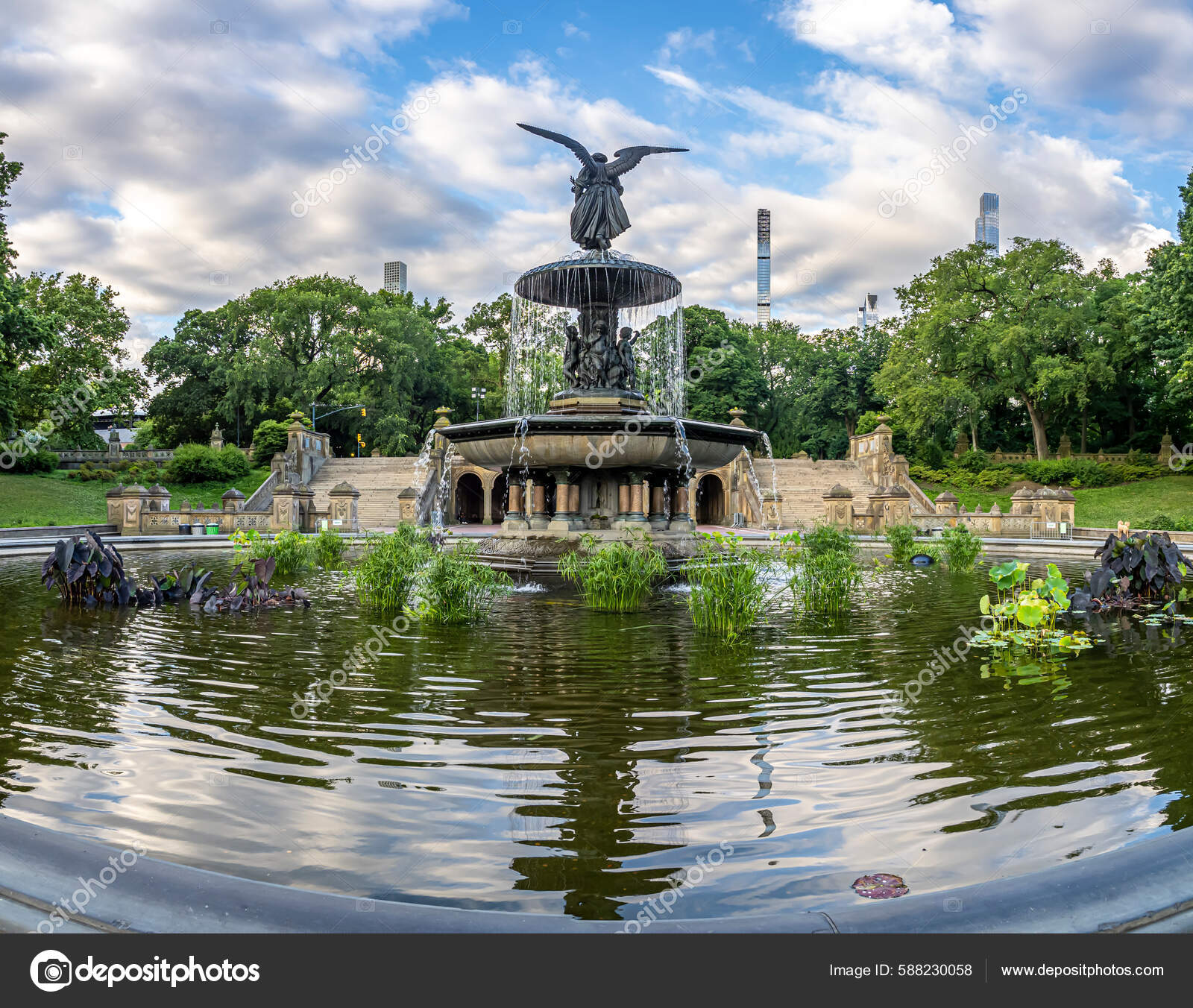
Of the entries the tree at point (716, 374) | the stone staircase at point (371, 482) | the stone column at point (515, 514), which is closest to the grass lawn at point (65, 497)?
the stone staircase at point (371, 482)

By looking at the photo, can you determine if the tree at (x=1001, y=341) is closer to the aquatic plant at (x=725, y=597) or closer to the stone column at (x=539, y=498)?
the stone column at (x=539, y=498)

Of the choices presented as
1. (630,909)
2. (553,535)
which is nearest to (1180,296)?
(553,535)

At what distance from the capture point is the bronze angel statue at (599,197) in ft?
49.1

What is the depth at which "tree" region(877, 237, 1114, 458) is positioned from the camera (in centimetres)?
4056

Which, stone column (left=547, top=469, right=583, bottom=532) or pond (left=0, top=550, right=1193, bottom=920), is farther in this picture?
stone column (left=547, top=469, right=583, bottom=532)

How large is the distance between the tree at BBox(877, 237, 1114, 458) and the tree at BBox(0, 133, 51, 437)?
37.3m

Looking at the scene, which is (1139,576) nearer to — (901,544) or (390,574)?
(901,544)

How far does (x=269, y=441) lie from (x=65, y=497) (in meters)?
10.5

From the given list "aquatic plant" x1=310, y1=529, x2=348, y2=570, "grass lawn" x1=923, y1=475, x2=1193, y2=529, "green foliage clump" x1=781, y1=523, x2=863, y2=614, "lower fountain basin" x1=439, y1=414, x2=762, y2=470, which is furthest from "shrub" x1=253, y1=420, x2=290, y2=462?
"green foliage clump" x1=781, y1=523, x2=863, y2=614

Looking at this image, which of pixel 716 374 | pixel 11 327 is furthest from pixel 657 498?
pixel 716 374

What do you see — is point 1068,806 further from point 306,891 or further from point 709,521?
point 709,521

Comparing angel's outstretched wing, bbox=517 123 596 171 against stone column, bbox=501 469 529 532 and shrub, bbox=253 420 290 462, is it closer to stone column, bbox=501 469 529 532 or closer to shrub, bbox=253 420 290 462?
stone column, bbox=501 469 529 532
